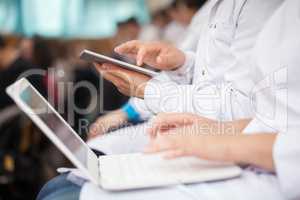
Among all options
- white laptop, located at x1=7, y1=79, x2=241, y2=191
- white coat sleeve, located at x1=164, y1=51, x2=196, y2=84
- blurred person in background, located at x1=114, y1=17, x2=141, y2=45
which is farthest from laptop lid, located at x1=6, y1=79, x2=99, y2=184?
blurred person in background, located at x1=114, y1=17, x2=141, y2=45

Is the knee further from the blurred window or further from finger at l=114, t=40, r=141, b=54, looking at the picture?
the blurred window

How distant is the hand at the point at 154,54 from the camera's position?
2.98 ft

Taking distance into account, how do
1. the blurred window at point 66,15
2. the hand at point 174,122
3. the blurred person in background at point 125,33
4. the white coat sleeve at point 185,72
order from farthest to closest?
the blurred window at point 66,15 < the blurred person in background at point 125,33 < the white coat sleeve at point 185,72 < the hand at point 174,122

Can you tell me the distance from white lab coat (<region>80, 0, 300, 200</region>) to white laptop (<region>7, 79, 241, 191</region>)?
0.01m

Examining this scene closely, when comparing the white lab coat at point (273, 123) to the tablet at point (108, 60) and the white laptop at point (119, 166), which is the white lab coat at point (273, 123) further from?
the tablet at point (108, 60)

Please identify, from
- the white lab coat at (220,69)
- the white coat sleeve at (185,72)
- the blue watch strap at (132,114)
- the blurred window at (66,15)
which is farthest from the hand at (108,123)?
the blurred window at (66,15)

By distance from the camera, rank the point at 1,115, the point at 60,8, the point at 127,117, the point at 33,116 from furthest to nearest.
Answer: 1. the point at 60,8
2. the point at 1,115
3. the point at 127,117
4. the point at 33,116

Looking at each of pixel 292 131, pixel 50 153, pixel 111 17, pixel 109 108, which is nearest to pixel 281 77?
pixel 292 131

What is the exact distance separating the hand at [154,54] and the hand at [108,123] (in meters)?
0.25

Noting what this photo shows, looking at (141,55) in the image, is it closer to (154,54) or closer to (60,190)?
(154,54)

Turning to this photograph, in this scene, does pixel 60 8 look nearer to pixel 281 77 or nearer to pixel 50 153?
pixel 50 153

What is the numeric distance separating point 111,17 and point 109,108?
246cm

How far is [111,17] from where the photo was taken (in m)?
3.79

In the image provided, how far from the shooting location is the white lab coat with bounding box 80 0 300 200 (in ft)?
2.08
